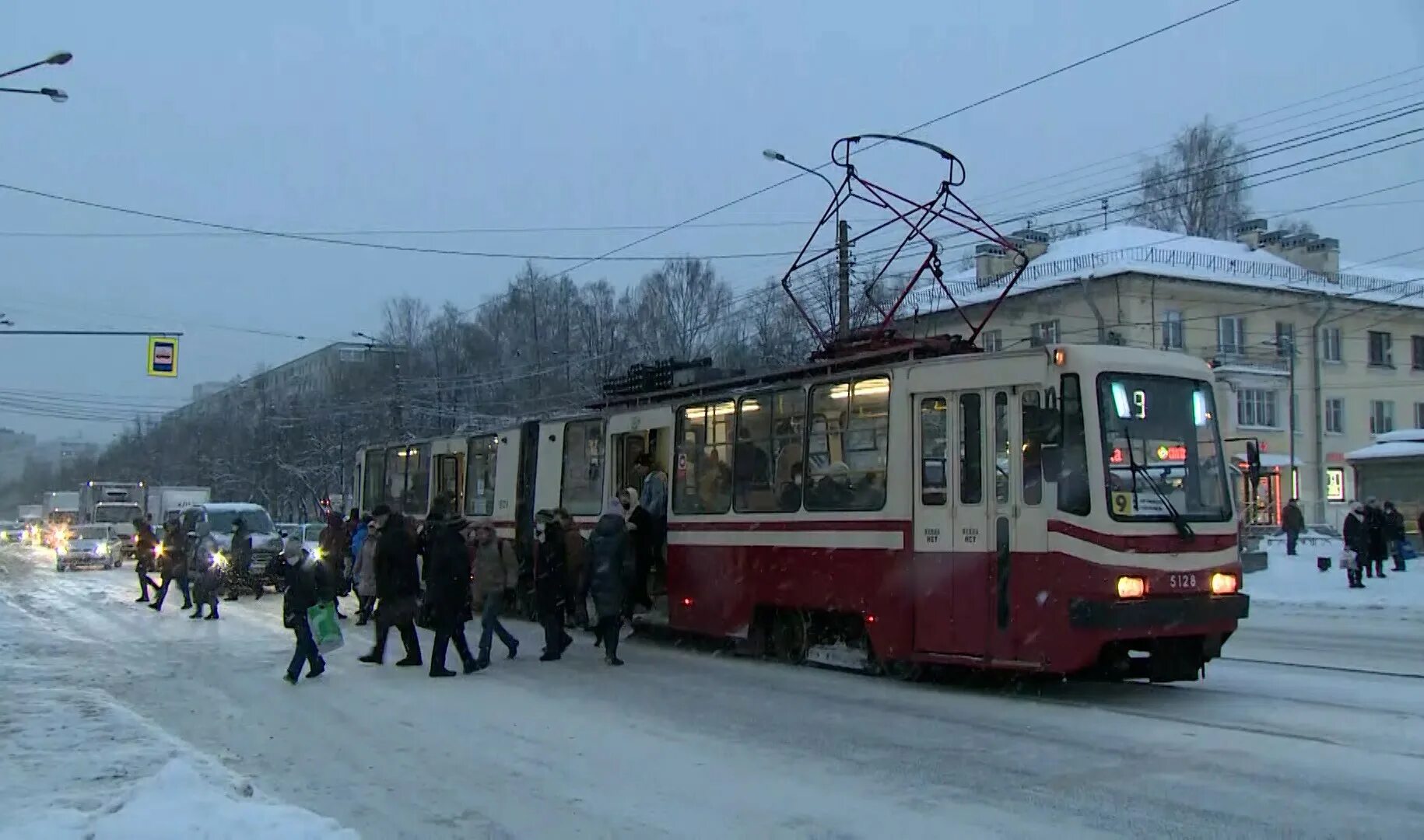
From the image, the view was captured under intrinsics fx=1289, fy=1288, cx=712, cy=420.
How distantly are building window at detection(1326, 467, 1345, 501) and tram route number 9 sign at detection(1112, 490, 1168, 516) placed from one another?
46241 mm

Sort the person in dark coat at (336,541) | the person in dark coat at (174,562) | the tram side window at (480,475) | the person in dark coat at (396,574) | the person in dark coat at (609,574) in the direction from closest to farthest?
1. the person in dark coat at (396,574)
2. the person in dark coat at (609,574)
3. the person in dark coat at (336,541)
4. the tram side window at (480,475)
5. the person in dark coat at (174,562)

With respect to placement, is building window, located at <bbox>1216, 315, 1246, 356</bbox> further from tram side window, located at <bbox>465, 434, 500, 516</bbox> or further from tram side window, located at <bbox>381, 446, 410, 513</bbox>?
tram side window, located at <bbox>465, 434, 500, 516</bbox>

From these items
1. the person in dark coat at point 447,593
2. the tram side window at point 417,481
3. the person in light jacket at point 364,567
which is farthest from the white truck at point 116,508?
the person in dark coat at point 447,593

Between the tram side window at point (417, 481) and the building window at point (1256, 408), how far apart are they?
3431 cm

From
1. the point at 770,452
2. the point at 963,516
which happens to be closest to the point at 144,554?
the point at 770,452

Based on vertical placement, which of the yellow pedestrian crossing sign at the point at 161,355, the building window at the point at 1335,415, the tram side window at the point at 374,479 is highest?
the building window at the point at 1335,415

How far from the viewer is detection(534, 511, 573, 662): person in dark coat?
49.2ft

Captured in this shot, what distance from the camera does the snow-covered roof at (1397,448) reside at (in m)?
33.0

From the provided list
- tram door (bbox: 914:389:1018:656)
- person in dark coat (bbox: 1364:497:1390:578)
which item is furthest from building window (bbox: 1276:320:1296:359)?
tram door (bbox: 914:389:1018:656)

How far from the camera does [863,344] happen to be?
14.2m

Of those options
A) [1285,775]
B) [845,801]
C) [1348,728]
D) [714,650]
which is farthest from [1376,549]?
[845,801]

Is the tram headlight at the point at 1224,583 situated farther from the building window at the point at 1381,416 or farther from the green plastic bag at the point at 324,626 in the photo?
the building window at the point at 1381,416

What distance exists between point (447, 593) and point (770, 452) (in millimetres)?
3825

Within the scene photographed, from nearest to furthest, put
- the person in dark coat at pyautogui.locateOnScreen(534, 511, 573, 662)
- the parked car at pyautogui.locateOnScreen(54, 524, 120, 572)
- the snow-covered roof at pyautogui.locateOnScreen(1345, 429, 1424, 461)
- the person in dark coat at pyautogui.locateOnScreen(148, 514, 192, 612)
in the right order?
the person in dark coat at pyautogui.locateOnScreen(534, 511, 573, 662) → the person in dark coat at pyautogui.locateOnScreen(148, 514, 192, 612) → the snow-covered roof at pyautogui.locateOnScreen(1345, 429, 1424, 461) → the parked car at pyautogui.locateOnScreen(54, 524, 120, 572)
